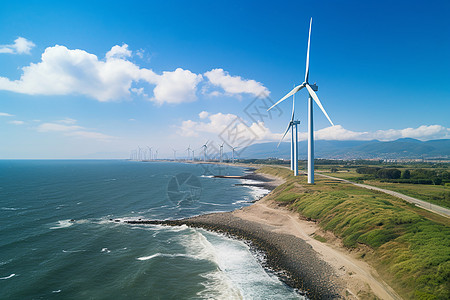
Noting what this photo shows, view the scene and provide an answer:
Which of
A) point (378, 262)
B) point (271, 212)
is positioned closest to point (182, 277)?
point (378, 262)

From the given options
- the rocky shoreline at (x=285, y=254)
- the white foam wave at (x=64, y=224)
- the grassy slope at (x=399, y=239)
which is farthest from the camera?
the white foam wave at (x=64, y=224)

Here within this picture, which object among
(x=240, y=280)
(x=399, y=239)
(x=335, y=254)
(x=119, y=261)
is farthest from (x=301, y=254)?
(x=119, y=261)

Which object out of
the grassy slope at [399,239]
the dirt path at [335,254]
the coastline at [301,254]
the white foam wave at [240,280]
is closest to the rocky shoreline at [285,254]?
the coastline at [301,254]

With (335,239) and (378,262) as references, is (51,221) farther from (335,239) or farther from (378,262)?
(378,262)

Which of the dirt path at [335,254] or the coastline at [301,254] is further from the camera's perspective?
the coastline at [301,254]

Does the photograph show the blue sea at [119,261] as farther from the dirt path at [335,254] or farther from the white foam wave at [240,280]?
the dirt path at [335,254]

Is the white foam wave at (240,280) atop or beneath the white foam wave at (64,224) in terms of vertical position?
beneath

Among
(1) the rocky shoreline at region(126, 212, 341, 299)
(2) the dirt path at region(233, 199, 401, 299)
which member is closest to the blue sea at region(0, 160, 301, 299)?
(1) the rocky shoreline at region(126, 212, 341, 299)

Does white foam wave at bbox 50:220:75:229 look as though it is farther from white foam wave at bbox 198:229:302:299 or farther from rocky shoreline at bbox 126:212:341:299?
white foam wave at bbox 198:229:302:299
